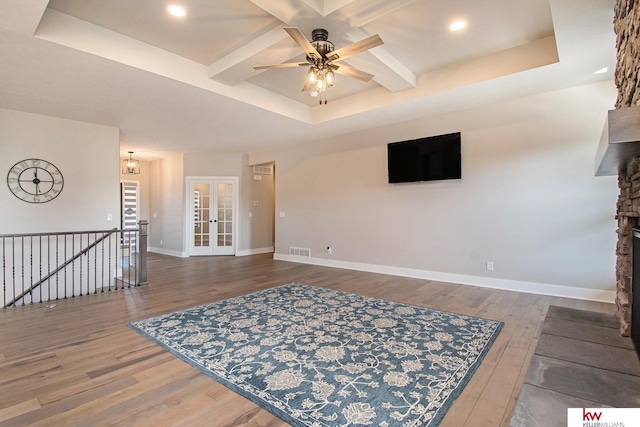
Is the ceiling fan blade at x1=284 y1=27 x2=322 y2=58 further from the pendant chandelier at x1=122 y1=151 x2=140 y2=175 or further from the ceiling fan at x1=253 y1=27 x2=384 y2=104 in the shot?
the pendant chandelier at x1=122 y1=151 x2=140 y2=175

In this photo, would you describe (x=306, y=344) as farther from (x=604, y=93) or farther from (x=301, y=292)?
(x=604, y=93)

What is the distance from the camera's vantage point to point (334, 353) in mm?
2637

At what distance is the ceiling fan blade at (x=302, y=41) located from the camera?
2520 mm

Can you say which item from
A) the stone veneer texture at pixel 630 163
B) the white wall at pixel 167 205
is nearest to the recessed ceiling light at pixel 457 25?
the stone veneer texture at pixel 630 163

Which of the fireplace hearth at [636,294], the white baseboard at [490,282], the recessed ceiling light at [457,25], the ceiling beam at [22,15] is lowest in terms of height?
the white baseboard at [490,282]

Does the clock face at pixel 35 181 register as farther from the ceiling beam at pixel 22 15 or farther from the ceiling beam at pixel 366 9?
the ceiling beam at pixel 366 9

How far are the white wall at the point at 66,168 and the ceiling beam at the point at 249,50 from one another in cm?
300

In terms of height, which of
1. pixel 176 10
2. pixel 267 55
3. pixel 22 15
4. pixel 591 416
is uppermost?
pixel 176 10

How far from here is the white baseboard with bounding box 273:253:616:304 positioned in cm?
404

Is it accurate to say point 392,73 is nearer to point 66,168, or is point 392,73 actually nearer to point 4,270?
point 66,168

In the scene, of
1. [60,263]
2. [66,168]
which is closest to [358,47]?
[66,168]

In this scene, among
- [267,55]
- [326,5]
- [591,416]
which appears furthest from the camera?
[267,55]

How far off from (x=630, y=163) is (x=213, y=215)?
832 cm

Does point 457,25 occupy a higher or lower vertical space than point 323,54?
higher
